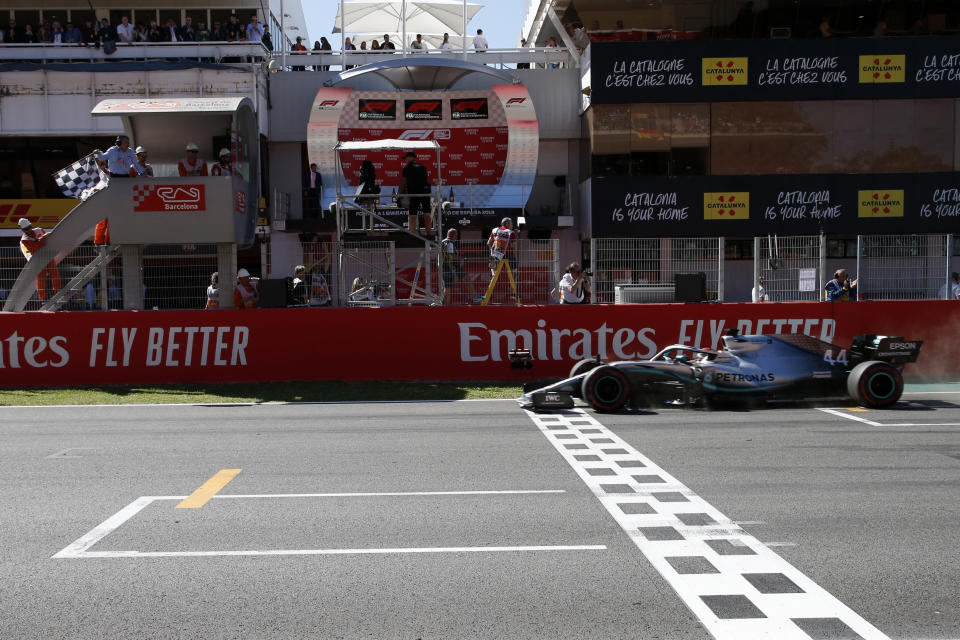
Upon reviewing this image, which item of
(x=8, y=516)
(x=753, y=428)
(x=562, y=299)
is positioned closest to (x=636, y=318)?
(x=562, y=299)

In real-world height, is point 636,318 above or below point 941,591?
above

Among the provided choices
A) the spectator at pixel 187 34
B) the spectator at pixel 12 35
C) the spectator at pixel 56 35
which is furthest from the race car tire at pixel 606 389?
the spectator at pixel 12 35

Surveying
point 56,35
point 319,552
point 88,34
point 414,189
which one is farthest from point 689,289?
point 56,35

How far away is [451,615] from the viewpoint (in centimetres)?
450

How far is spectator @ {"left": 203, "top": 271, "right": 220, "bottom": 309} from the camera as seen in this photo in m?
15.4

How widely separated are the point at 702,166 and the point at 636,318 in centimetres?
1221

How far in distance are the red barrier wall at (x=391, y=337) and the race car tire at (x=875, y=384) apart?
3829 millimetres

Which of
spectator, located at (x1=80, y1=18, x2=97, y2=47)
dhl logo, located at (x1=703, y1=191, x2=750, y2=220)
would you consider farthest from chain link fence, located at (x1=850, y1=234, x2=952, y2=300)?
spectator, located at (x1=80, y1=18, x2=97, y2=47)

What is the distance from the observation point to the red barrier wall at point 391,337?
1513 cm

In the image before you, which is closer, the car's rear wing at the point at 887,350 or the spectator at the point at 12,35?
the car's rear wing at the point at 887,350

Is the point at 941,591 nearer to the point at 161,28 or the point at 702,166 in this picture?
the point at 702,166

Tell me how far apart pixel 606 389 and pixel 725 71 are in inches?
687

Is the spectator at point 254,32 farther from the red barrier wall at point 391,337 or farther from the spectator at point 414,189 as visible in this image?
the red barrier wall at point 391,337

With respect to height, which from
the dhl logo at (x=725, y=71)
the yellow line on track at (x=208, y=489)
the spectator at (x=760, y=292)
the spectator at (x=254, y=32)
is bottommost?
the yellow line on track at (x=208, y=489)
